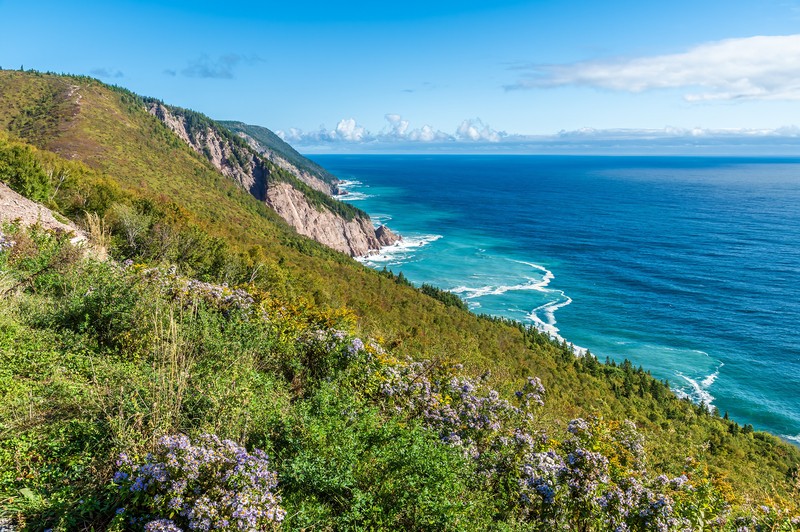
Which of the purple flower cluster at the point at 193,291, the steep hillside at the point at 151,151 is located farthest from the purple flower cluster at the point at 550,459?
the steep hillside at the point at 151,151

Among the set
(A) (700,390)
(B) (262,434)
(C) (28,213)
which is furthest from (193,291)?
(A) (700,390)

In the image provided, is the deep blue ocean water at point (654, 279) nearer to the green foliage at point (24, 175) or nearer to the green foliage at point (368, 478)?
the green foliage at point (368, 478)

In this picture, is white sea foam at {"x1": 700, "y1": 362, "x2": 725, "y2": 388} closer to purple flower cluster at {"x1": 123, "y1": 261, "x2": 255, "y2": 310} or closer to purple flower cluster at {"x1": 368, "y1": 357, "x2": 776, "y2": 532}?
purple flower cluster at {"x1": 368, "y1": 357, "x2": 776, "y2": 532}

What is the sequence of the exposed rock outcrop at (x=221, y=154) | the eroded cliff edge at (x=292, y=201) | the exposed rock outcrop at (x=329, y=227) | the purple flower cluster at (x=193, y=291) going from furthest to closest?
1. the exposed rock outcrop at (x=221, y=154)
2. the eroded cliff edge at (x=292, y=201)
3. the exposed rock outcrop at (x=329, y=227)
4. the purple flower cluster at (x=193, y=291)

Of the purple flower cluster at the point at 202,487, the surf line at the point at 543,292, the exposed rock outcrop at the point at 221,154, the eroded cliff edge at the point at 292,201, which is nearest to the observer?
the purple flower cluster at the point at 202,487

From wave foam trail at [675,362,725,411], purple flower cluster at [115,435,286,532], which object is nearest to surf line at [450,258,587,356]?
wave foam trail at [675,362,725,411]

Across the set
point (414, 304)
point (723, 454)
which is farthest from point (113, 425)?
point (414, 304)

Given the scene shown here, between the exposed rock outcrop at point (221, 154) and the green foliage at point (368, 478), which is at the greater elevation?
the exposed rock outcrop at point (221, 154)
